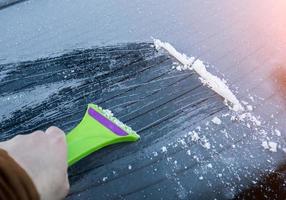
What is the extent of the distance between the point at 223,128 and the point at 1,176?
0.90m

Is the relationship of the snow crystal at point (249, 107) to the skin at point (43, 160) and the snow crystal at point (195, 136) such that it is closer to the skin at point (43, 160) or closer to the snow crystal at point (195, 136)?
the snow crystal at point (195, 136)

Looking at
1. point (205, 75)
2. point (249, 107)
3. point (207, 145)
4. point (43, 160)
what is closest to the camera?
point (43, 160)

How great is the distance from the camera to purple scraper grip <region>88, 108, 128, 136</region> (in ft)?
4.76

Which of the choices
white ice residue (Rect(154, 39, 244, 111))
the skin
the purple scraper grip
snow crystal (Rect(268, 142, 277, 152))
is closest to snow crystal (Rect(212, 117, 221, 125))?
white ice residue (Rect(154, 39, 244, 111))

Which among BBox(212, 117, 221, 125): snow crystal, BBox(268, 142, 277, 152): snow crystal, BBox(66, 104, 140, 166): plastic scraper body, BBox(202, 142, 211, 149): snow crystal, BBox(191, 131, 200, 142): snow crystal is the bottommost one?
BBox(268, 142, 277, 152): snow crystal

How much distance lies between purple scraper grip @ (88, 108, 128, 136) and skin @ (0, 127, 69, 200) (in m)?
0.36

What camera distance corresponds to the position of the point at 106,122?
150 centimetres

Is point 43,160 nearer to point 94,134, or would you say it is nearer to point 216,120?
point 94,134

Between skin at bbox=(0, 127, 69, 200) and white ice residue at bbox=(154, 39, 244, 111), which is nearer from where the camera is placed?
skin at bbox=(0, 127, 69, 200)

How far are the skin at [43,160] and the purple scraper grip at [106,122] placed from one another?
0.36 metres

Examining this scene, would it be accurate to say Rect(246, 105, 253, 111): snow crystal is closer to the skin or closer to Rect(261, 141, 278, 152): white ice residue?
Rect(261, 141, 278, 152): white ice residue

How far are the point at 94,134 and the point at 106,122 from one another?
3.0 inches

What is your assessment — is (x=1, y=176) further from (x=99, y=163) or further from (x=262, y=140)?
(x=262, y=140)

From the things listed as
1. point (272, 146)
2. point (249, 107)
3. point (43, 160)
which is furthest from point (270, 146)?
point (43, 160)
